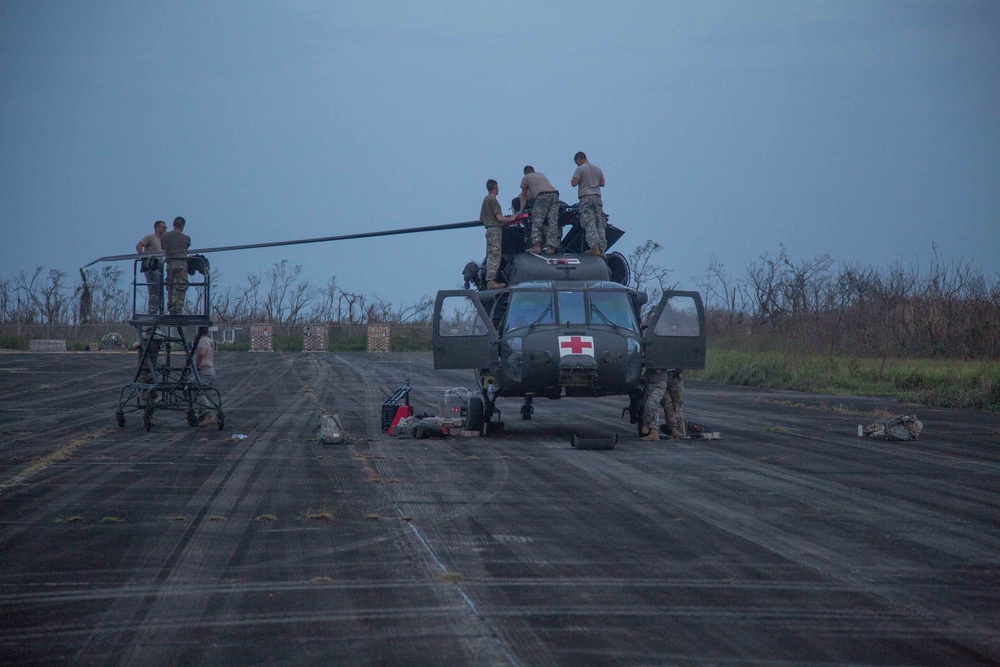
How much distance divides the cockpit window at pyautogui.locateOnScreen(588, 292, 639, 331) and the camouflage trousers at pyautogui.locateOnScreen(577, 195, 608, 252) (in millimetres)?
1832

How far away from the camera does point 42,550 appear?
6910 millimetres

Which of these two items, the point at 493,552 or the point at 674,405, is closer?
the point at 493,552

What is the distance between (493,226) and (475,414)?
11.4 feet

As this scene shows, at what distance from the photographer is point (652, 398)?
1466 cm

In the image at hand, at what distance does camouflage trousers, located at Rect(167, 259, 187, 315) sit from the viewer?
50.4 feet

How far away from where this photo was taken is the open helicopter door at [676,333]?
47.9 feet

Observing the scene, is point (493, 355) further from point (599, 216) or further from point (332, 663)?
point (332, 663)

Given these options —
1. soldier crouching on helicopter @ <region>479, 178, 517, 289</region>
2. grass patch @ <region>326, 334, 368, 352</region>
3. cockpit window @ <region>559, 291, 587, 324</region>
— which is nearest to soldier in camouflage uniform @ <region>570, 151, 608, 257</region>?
soldier crouching on helicopter @ <region>479, 178, 517, 289</region>

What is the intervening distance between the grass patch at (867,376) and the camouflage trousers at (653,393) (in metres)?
9.89

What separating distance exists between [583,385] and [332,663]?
30.7 feet

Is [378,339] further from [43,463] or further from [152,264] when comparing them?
[43,463]

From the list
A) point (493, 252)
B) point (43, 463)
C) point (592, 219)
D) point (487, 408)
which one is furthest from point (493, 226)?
point (43, 463)

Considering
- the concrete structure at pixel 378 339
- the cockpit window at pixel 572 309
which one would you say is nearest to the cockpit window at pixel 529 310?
the cockpit window at pixel 572 309

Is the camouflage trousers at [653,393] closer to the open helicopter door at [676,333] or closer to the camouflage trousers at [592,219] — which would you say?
the open helicopter door at [676,333]
